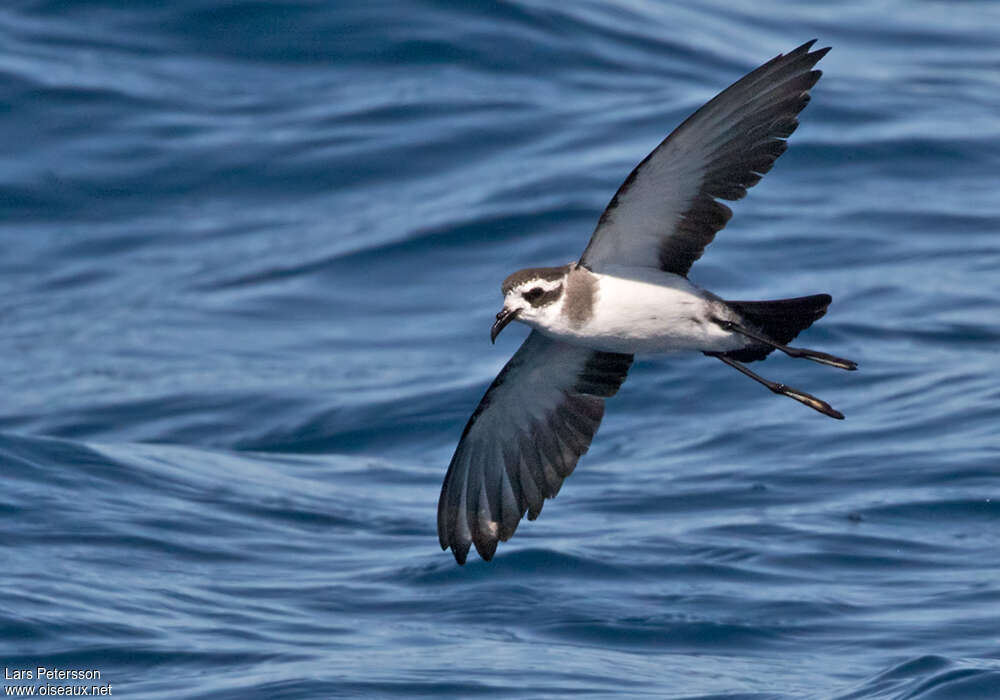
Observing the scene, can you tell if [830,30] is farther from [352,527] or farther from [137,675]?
[137,675]

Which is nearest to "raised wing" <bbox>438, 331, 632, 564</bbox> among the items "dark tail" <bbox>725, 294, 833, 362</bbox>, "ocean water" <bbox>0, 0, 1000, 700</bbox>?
"ocean water" <bbox>0, 0, 1000, 700</bbox>

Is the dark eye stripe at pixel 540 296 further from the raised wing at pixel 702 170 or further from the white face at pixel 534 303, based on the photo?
the raised wing at pixel 702 170

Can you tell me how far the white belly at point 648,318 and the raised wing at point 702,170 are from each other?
0.15 m

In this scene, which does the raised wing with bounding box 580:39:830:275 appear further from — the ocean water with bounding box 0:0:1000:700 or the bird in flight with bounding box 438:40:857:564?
the ocean water with bounding box 0:0:1000:700

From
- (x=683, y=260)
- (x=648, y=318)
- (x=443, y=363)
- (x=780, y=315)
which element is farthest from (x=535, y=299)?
(x=443, y=363)

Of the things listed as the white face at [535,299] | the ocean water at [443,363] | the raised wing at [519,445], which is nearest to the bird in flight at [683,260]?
the white face at [535,299]

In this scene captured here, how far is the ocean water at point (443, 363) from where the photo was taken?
880 cm

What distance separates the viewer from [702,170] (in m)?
6.68

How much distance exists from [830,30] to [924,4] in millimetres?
2152

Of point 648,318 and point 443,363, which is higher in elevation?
point 648,318

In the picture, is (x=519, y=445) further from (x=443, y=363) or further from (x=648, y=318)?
(x=443, y=363)

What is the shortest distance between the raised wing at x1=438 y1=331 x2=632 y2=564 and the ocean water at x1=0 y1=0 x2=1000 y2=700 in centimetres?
89

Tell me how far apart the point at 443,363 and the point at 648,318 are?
5.98 metres

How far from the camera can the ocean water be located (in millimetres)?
8805
